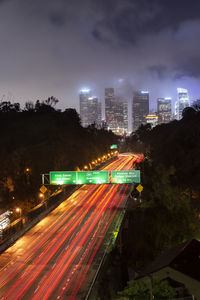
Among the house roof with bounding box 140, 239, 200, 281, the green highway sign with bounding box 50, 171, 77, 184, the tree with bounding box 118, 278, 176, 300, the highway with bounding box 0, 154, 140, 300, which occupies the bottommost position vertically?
the highway with bounding box 0, 154, 140, 300

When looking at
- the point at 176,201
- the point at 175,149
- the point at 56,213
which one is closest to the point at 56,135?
the point at 175,149

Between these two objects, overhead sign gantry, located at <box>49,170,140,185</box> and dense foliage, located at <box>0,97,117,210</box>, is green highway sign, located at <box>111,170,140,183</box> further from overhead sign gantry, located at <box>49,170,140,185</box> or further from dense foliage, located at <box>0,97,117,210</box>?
dense foliage, located at <box>0,97,117,210</box>

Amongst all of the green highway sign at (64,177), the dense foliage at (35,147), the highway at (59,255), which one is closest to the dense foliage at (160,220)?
the highway at (59,255)

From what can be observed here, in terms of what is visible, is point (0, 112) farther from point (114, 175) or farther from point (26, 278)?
point (26, 278)

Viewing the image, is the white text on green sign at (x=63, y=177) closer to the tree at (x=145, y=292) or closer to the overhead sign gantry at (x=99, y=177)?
the overhead sign gantry at (x=99, y=177)

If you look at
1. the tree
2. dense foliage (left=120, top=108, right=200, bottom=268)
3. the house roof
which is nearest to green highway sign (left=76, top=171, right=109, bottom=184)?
dense foliage (left=120, top=108, right=200, bottom=268)
